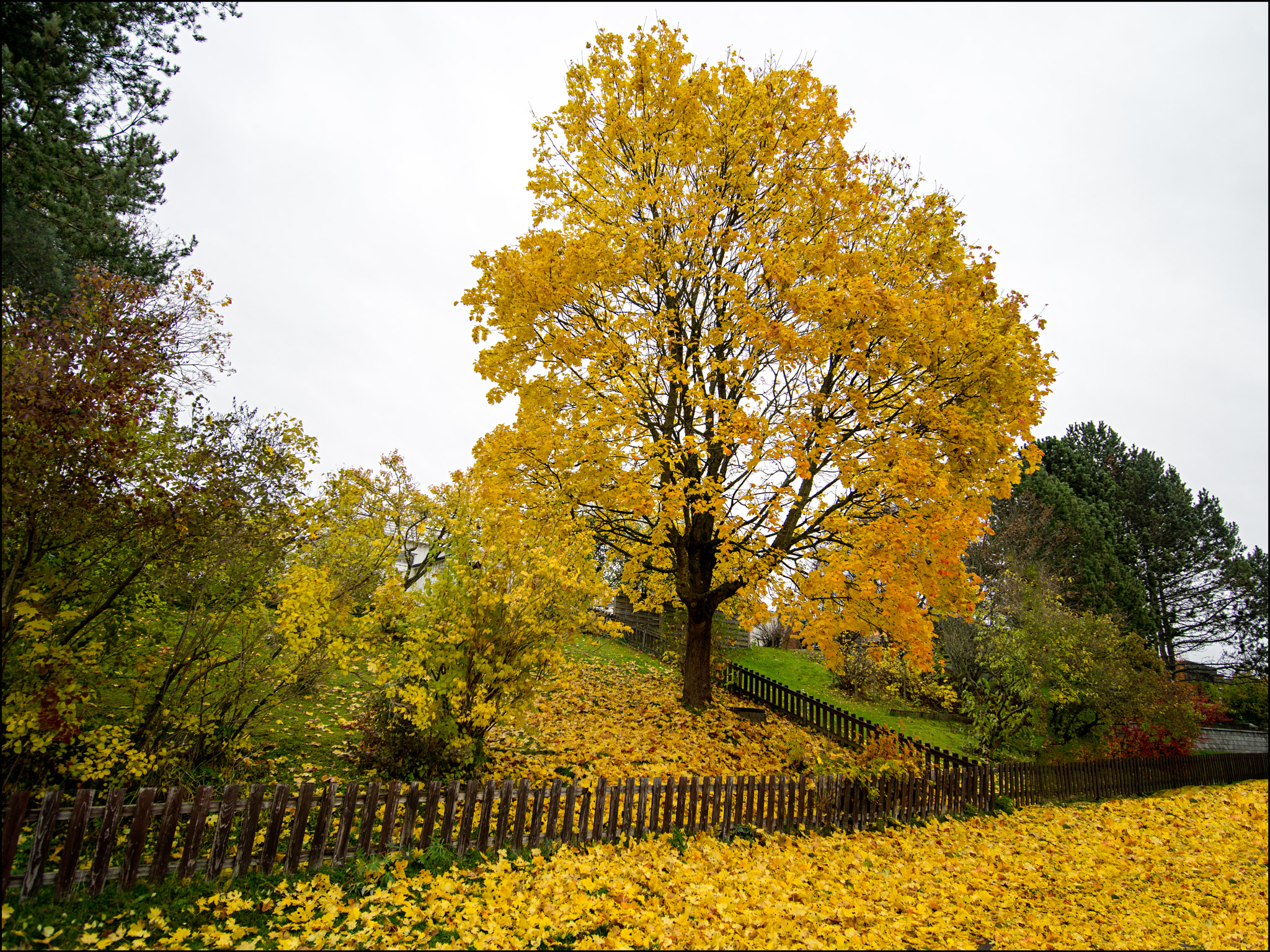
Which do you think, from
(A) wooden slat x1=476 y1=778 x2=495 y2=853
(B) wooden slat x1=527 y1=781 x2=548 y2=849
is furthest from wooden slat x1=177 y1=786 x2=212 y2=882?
(B) wooden slat x1=527 y1=781 x2=548 y2=849

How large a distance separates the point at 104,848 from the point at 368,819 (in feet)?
5.84

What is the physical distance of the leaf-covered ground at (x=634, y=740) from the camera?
784cm

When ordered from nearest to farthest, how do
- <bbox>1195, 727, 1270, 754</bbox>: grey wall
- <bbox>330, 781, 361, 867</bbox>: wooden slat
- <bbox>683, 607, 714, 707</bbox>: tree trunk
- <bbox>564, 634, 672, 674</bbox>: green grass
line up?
<bbox>330, 781, 361, 867</bbox>: wooden slat
<bbox>683, 607, 714, 707</bbox>: tree trunk
<bbox>564, 634, 672, 674</bbox>: green grass
<bbox>1195, 727, 1270, 754</bbox>: grey wall

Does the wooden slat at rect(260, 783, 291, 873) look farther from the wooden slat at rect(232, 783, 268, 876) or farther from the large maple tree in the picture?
Result: the large maple tree

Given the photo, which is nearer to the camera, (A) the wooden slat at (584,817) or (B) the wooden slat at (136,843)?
(B) the wooden slat at (136,843)

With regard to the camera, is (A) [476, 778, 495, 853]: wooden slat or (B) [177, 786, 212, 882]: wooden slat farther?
(A) [476, 778, 495, 853]: wooden slat

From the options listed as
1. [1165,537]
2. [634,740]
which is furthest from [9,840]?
[1165,537]

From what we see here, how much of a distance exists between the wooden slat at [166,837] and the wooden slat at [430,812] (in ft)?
6.24

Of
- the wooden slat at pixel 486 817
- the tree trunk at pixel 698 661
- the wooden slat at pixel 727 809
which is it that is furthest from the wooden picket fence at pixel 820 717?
the wooden slat at pixel 486 817

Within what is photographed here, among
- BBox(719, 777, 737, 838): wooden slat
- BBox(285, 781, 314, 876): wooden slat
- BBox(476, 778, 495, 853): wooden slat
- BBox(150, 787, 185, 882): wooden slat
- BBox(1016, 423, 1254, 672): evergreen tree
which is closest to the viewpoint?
BBox(150, 787, 185, 882): wooden slat

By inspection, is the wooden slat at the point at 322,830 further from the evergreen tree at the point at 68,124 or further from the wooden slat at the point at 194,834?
the evergreen tree at the point at 68,124

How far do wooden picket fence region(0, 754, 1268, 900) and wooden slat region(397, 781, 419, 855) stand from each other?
0.01m

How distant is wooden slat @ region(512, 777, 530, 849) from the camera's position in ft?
18.9

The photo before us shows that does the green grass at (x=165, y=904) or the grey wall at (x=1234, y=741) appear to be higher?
the grey wall at (x=1234, y=741)
